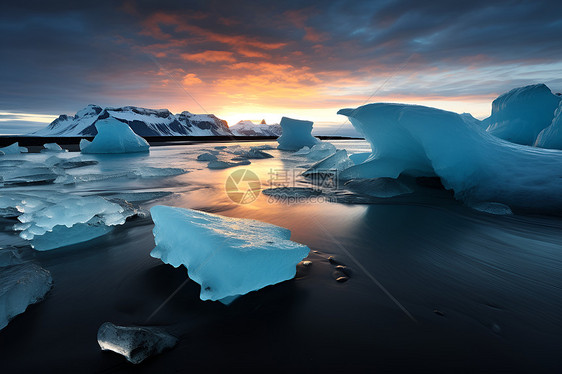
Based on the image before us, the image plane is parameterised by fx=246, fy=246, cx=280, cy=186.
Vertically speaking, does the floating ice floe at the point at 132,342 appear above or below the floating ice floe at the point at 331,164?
below

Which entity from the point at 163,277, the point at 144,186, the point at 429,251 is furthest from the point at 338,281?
the point at 144,186

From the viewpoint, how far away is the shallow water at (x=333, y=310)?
3.88 feet

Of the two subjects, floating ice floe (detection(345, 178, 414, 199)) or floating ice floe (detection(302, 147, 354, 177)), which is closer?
floating ice floe (detection(345, 178, 414, 199))

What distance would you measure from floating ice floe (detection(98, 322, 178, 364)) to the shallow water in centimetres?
4

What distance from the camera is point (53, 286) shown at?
173 cm

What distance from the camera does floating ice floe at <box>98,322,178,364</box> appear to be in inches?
44.3

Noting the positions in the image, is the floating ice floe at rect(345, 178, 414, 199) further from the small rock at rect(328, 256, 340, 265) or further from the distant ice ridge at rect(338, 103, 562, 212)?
the small rock at rect(328, 256, 340, 265)

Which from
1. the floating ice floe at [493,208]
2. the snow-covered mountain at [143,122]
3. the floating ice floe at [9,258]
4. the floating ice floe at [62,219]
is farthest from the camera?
the snow-covered mountain at [143,122]

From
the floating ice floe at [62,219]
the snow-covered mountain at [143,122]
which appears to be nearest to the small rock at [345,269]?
the floating ice floe at [62,219]
